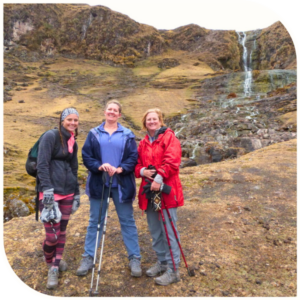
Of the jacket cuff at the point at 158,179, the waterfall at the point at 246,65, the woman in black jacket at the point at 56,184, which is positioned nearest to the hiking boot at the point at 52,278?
the woman in black jacket at the point at 56,184

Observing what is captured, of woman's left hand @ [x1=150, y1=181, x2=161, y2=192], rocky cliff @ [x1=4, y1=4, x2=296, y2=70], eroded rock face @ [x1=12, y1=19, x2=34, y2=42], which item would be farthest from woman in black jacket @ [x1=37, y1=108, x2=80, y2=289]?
eroded rock face @ [x1=12, y1=19, x2=34, y2=42]

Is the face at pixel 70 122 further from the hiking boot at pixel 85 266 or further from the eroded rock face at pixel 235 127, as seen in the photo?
the eroded rock face at pixel 235 127

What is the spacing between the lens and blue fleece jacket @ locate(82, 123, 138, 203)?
4.63 meters

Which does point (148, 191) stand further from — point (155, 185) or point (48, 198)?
point (48, 198)

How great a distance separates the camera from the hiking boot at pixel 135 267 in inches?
177

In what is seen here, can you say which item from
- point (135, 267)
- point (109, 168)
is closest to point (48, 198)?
point (109, 168)

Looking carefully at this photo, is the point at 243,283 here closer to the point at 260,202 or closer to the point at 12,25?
the point at 260,202

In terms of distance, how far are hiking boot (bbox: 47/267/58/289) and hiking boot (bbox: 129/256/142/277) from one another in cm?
134

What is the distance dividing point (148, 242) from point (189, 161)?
12.5 metres

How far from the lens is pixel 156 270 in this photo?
180 inches

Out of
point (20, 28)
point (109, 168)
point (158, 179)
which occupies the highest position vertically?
point (20, 28)

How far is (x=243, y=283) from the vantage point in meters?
4.36

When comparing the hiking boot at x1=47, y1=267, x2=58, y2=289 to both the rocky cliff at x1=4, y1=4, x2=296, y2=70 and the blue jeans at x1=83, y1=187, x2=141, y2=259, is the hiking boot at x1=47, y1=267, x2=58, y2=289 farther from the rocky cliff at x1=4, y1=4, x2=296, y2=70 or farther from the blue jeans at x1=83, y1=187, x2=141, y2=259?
the rocky cliff at x1=4, y1=4, x2=296, y2=70

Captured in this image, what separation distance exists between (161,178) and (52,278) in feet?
8.55
